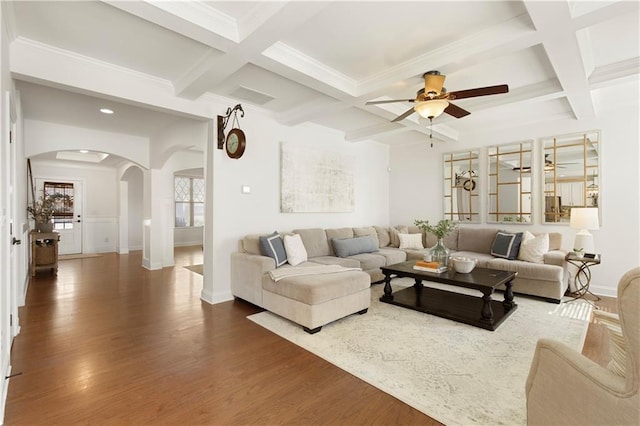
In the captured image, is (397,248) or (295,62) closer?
(295,62)

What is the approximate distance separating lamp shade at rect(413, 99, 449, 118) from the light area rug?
225 centimetres

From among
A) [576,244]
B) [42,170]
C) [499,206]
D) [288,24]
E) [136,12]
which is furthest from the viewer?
[42,170]

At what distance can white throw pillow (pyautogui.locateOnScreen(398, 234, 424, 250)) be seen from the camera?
233 inches

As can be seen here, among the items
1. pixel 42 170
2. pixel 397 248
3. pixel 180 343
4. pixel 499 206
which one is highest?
pixel 42 170

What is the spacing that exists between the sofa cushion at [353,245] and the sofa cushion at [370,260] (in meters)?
0.10

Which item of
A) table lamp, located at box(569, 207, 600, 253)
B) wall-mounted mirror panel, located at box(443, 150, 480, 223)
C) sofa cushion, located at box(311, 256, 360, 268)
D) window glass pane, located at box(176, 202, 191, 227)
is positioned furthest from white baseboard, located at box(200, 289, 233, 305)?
window glass pane, located at box(176, 202, 191, 227)

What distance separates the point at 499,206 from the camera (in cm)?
553

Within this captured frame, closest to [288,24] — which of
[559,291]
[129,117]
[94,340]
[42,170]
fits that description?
[94,340]

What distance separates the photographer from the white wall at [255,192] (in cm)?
418

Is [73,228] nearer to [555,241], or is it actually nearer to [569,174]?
[555,241]

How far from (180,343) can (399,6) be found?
11.2ft

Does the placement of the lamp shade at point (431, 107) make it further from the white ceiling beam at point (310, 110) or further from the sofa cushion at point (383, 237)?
the sofa cushion at point (383, 237)

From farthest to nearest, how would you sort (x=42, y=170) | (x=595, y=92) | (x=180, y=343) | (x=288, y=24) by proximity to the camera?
(x=42, y=170)
(x=595, y=92)
(x=180, y=343)
(x=288, y=24)

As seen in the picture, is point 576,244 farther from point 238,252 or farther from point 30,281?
point 30,281
